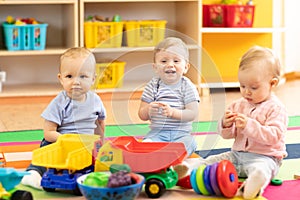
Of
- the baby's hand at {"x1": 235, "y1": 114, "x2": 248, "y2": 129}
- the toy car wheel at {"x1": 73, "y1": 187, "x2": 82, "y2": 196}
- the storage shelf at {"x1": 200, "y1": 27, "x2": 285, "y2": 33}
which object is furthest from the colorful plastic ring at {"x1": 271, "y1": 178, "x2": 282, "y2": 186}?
the storage shelf at {"x1": 200, "y1": 27, "x2": 285, "y2": 33}

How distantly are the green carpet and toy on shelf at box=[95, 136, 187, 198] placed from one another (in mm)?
89

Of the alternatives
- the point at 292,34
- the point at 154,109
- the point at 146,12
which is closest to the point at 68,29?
the point at 146,12

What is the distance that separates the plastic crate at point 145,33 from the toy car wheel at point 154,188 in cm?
44

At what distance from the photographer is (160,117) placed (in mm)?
1642

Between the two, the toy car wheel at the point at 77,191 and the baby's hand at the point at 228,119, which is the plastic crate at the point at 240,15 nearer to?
the baby's hand at the point at 228,119

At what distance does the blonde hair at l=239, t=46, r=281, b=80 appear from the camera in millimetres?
1552

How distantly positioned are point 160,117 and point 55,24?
61.6 inches

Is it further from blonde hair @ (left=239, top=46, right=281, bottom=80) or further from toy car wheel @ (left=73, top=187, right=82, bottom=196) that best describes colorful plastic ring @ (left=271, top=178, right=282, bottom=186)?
toy car wheel @ (left=73, top=187, right=82, bottom=196)

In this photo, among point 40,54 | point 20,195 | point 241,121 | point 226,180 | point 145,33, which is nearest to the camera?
point 20,195

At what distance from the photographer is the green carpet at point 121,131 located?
5.19ft

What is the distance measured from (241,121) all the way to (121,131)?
0.97 feet

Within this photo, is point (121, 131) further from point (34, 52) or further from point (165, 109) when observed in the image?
point (34, 52)

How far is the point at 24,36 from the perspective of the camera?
2.79 metres

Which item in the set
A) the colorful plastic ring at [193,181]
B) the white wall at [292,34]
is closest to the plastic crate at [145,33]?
the colorful plastic ring at [193,181]
